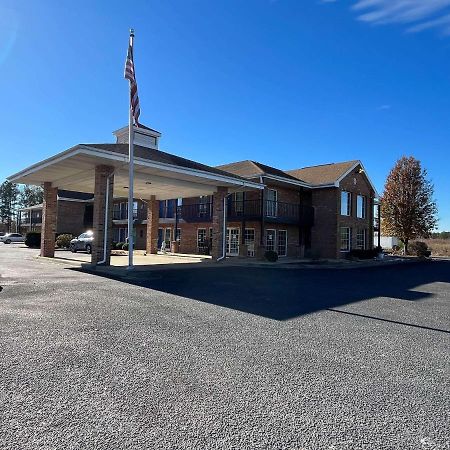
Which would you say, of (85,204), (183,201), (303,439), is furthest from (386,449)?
(85,204)

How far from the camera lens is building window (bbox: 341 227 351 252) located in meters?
28.5

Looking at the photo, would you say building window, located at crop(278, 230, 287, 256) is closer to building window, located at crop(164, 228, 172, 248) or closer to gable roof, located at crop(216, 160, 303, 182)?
gable roof, located at crop(216, 160, 303, 182)

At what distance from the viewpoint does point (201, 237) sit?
94.1 feet

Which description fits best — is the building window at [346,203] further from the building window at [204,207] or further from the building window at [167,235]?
the building window at [167,235]

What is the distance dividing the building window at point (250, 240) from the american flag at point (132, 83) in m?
13.0

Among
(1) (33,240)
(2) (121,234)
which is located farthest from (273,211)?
(1) (33,240)

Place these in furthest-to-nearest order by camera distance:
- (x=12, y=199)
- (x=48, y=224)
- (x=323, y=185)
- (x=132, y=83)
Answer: (x=12, y=199) → (x=323, y=185) → (x=48, y=224) → (x=132, y=83)

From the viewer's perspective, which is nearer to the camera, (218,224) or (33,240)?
(218,224)

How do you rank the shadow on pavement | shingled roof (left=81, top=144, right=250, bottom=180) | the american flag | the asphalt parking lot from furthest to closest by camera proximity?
shingled roof (left=81, top=144, right=250, bottom=180), the american flag, the shadow on pavement, the asphalt parking lot

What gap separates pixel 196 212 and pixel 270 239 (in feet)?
20.7

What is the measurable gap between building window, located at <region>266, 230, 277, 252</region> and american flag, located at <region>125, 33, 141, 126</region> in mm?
14070

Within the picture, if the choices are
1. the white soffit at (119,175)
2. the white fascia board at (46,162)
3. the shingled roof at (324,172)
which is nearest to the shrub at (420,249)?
the shingled roof at (324,172)

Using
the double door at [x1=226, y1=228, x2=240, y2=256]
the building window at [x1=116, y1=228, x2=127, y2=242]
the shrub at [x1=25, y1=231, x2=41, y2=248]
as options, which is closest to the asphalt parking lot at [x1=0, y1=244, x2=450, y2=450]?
the double door at [x1=226, y1=228, x2=240, y2=256]

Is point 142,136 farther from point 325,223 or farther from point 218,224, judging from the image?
point 325,223
